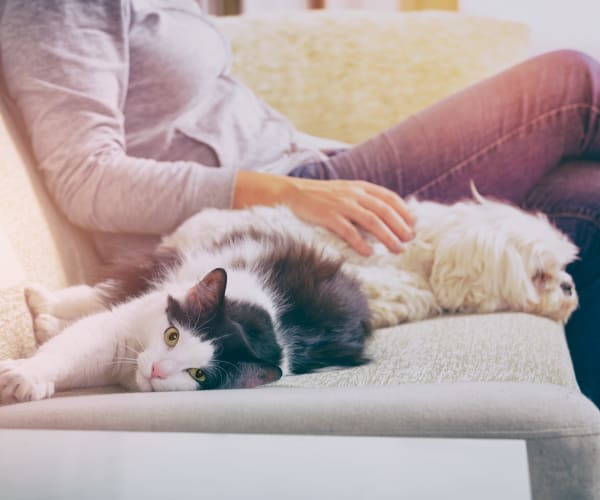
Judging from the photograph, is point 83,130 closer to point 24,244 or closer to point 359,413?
point 24,244

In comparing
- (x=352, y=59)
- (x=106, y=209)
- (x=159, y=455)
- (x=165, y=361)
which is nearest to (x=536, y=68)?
(x=352, y=59)

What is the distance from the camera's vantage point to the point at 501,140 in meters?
1.43

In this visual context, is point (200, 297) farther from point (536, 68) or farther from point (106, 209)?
point (536, 68)

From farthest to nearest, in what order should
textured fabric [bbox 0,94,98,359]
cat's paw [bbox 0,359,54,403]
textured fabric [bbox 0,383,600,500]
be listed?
textured fabric [bbox 0,94,98,359] < cat's paw [bbox 0,359,54,403] < textured fabric [bbox 0,383,600,500]

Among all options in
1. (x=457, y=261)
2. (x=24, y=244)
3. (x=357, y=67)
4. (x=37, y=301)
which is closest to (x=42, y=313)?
(x=37, y=301)

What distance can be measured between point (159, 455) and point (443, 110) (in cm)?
110

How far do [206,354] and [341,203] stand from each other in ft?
1.72

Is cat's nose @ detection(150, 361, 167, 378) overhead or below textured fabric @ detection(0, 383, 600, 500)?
below

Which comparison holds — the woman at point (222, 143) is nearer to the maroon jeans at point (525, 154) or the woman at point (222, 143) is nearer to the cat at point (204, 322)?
the maroon jeans at point (525, 154)

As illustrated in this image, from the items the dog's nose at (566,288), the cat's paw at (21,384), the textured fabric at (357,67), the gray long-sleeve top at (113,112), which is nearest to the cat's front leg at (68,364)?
the cat's paw at (21,384)

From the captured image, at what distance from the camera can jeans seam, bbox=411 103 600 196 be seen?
140 cm

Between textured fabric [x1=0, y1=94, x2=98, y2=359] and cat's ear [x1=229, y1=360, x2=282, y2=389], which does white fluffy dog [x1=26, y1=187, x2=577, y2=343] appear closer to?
textured fabric [x1=0, y1=94, x2=98, y2=359]

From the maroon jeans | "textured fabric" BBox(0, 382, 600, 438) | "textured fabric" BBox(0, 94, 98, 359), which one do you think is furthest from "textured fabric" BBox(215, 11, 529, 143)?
"textured fabric" BBox(0, 382, 600, 438)

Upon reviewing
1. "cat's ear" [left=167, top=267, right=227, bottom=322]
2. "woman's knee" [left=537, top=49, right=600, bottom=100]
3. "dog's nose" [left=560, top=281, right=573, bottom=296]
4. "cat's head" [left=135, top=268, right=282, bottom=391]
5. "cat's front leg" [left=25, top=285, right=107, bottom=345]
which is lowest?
"dog's nose" [left=560, top=281, right=573, bottom=296]
